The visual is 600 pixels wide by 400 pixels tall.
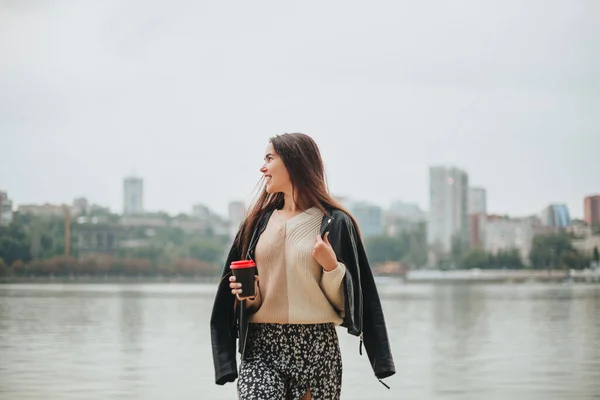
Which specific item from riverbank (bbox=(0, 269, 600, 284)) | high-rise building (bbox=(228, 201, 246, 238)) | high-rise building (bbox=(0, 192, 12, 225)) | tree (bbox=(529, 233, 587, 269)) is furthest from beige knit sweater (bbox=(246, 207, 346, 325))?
high-rise building (bbox=(228, 201, 246, 238))

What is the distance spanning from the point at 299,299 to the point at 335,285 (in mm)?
99

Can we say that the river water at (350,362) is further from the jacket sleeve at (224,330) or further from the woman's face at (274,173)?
the woman's face at (274,173)

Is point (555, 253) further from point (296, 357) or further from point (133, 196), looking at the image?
point (296, 357)

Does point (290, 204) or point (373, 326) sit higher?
point (290, 204)

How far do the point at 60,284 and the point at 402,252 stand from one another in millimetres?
35051

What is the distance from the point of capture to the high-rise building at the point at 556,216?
76.9m

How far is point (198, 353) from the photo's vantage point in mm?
11938

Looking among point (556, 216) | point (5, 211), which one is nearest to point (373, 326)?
point (5, 211)

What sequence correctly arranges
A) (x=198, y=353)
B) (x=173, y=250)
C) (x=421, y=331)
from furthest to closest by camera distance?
(x=173, y=250) < (x=421, y=331) < (x=198, y=353)

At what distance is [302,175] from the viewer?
2627 millimetres

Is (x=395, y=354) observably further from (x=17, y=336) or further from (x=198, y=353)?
(x=17, y=336)

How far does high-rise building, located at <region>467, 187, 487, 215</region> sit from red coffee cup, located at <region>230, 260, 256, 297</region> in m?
87.9

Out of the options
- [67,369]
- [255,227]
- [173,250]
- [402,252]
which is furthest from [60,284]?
[255,227]

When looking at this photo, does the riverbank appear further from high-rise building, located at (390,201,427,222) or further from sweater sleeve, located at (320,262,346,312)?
sweater sleeve, located at (320,262,346,312)
